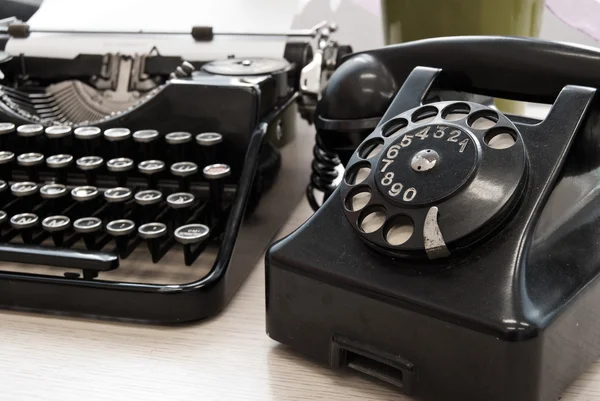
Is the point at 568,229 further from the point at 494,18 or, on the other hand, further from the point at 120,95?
the point at 120,95

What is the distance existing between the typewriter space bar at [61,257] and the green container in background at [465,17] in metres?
0.57

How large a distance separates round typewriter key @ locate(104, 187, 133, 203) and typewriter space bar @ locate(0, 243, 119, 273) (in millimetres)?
86

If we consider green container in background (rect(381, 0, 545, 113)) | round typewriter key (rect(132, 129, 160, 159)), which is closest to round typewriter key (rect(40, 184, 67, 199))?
round typewriter key (rect(132, 129, 160, 159))

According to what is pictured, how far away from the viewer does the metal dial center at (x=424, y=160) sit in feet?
1.97

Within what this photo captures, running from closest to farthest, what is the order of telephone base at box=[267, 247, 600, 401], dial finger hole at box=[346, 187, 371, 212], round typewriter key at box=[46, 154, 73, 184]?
1. telephone base at box=[267, 247, 600, 401]
2. dial finger hole at box=[346, 187, 371, 212]
3. round typewriter key at box=[46, 154, 73, 184]

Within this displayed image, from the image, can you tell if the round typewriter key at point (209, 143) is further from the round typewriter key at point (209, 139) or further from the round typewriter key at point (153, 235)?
the round typewriter key at point (153, 235)

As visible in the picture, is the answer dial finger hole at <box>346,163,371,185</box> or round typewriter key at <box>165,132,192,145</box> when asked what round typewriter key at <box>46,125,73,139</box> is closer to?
round typewriter key at <box>165,132,192,145</box>

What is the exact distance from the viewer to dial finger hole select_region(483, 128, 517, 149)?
0.61m

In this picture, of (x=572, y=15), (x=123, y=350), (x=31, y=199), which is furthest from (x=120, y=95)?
(x=572, y=15)

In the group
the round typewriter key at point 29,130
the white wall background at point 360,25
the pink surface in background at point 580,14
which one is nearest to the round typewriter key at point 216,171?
the round typewriter key at point 29,130

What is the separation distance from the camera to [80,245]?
2.88ft

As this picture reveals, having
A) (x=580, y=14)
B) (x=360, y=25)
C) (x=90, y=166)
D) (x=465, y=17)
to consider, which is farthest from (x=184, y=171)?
Result: (x=580, y=14)

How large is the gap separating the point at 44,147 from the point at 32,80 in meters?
0.20

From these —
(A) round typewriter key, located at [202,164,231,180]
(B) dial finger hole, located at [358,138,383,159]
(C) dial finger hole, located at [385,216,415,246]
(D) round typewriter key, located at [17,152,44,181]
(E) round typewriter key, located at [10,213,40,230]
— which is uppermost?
(B) dial finger hole, located at [358,138,383,159]
